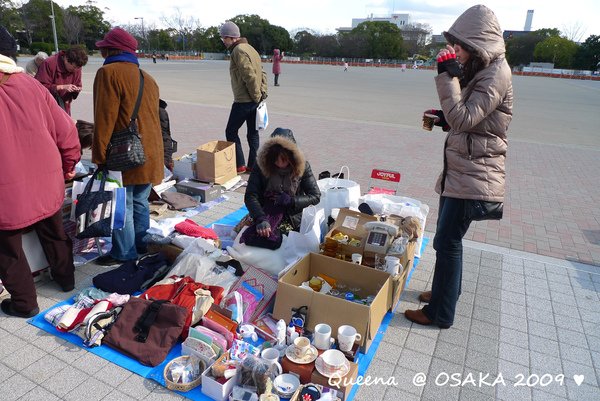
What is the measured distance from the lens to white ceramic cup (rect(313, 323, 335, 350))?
263cm

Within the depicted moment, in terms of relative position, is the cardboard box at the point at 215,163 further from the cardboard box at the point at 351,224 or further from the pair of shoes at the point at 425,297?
the pair of shoes at the point at 425,297

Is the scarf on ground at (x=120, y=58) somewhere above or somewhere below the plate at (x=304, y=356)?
above

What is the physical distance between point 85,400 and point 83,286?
4.33ft

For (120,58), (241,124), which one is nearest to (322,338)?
(120,58)

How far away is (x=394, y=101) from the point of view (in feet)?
55.2

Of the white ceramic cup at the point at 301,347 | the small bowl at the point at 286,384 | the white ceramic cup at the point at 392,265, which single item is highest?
the white ceramic cup at the point at 392,265

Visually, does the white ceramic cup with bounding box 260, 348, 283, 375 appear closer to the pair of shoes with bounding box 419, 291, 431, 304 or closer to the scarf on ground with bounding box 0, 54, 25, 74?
the pair of shoes with bounding box 419, 291, 431, 304

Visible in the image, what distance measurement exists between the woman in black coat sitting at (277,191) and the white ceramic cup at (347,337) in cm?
113

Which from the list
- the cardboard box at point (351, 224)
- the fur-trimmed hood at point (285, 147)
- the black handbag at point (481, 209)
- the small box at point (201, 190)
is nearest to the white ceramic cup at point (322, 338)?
the cardboard box at point (351, 224)

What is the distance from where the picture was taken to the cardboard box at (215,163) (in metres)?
5.60

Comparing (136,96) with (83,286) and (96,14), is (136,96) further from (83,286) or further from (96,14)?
(96,14)

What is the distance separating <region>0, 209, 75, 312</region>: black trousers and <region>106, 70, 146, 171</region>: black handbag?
541 millimetres

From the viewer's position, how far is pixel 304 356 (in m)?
2.51

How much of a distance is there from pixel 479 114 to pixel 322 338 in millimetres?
1661
